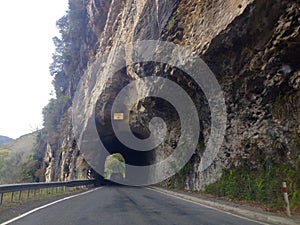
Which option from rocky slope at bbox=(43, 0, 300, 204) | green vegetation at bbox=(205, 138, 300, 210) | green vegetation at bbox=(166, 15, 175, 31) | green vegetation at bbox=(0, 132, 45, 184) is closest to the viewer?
green vegetation at bbox=(205, 138, 300, 210)

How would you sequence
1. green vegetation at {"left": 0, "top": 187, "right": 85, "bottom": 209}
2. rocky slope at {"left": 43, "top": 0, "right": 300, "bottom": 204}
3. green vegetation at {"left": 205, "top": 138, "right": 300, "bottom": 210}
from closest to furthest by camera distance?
green vegetation at {"left": 205, "top": 138, "right": 300, "bottom": 210}, rocky slope at {"left": 43, "top": 0, "right": 300, "bottom": 204}, green vegetation at {"left": 0, "top": 187, "right": 85, "bottom": 209}

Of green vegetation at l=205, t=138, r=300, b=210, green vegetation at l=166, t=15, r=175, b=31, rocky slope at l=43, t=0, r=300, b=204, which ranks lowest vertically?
green vegetation at l=205, t=138, r=300, b=210

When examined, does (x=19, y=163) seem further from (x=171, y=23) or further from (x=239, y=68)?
(x=239, y=68)

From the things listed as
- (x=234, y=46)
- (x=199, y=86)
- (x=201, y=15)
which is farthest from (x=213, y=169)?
(x=201, y=15)

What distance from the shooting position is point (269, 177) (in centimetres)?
1104

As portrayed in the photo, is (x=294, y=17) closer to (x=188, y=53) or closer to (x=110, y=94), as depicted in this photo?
(x=188, y=53)

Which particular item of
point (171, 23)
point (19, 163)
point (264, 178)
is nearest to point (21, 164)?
point (19, 163)

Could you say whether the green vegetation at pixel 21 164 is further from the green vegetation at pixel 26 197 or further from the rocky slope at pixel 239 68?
the rocky slope at pixel 239 68

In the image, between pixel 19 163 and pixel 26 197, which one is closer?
pixel 26 197

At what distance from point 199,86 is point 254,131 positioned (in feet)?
15.3

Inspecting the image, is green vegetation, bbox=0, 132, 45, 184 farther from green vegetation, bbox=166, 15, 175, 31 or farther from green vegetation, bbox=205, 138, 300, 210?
green vegetation, bbox=205, 138, 300, 210

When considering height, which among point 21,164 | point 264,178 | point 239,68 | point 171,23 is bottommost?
point 264,178

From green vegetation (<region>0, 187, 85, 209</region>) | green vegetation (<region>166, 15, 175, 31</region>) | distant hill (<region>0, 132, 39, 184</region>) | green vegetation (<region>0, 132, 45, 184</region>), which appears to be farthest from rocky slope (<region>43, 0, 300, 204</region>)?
→ distant hill (<region>0, 132, 39, 184</region>)

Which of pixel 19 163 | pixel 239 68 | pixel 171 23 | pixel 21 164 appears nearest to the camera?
pixel 239 68
